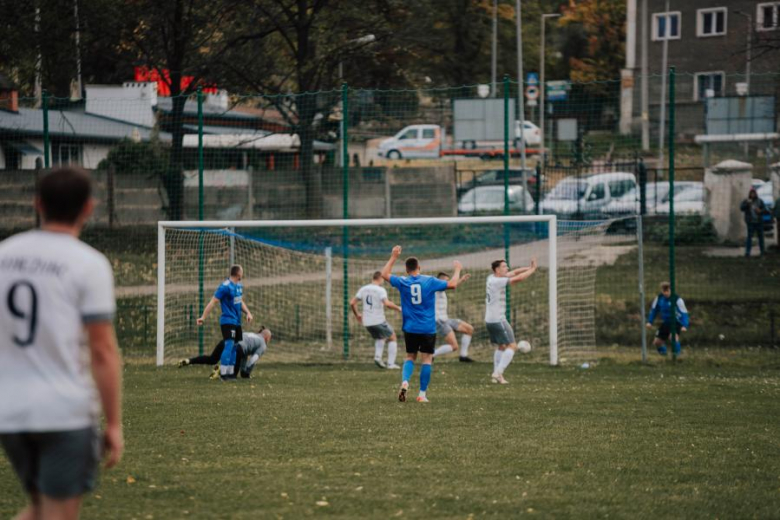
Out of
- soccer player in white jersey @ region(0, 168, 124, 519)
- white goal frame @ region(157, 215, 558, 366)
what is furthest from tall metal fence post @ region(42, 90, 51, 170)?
soccer player in white jersey @ region(0, 168, 124, 519)

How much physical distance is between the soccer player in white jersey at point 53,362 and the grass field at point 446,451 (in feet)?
8.97

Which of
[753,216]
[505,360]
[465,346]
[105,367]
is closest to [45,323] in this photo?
[105,367]

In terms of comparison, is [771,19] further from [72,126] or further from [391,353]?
[72,126]

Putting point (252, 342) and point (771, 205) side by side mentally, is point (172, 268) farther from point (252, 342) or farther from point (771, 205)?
point (771, 205)

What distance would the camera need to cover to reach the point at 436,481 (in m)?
8.20

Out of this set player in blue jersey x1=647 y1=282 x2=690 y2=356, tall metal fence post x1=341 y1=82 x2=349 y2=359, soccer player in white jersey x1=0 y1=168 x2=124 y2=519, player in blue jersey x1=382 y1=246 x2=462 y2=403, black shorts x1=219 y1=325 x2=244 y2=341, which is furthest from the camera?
tall metal fence post x1=341 y1=82 x2=349 y2=359

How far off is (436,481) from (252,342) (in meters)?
8.29

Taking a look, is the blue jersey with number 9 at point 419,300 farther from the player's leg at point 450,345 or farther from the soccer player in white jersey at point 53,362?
the soccer player in white jersey at point 53,362

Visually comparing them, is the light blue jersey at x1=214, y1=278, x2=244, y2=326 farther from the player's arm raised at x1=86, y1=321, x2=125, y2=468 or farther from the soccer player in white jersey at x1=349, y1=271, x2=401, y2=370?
the player's arm raised at x1=86, y1=321, x2=125, y2=468

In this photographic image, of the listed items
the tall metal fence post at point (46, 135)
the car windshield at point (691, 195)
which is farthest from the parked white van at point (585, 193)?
the tall metal fence post at point (46, 135)

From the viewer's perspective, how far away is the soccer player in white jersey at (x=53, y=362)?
441 cm

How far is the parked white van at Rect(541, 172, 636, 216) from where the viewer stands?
81.4ft

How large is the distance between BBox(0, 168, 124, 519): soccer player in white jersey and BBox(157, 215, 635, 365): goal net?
13.1 m

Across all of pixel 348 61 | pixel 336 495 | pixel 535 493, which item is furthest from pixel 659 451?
pixel 348 61
